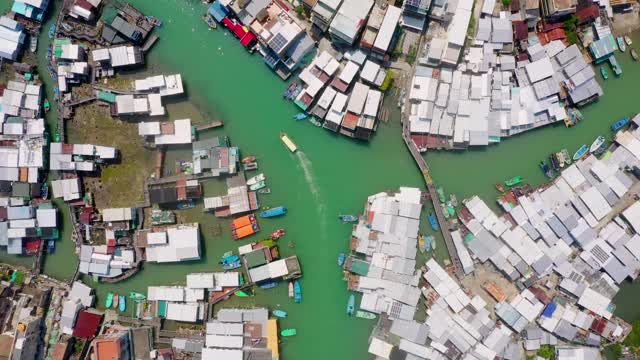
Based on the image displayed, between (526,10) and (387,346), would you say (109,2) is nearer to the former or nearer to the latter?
(526,10)

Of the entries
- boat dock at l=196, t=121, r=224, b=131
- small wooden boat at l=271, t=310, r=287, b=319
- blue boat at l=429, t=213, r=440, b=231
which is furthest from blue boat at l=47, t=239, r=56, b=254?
blue boat at l=429, t=213, r=440, b=231

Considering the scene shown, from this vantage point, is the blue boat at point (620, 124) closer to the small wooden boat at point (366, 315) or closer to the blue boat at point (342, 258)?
the blue boat at point (342, 258)

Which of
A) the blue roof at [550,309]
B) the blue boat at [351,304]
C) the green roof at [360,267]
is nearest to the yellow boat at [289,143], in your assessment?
the green roof at [360,267]

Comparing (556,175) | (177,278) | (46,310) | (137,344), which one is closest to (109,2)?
(177,278)

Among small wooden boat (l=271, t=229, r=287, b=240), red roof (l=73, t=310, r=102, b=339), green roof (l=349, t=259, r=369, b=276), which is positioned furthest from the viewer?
small wooden boat (l=271, t=229, r=287, b=240)

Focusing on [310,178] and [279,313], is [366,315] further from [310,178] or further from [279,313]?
[310,178]

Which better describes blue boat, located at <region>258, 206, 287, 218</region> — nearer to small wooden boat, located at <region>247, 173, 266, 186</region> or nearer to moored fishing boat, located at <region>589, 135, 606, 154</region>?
small wooden boat, located at <region>247, 173, 266, 186</region>

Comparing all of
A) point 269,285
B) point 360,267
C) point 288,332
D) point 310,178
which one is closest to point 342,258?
point 360,267
